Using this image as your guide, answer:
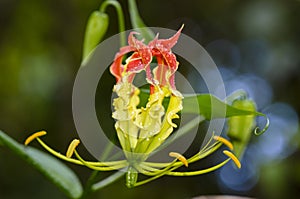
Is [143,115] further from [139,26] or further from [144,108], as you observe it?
[139,26]

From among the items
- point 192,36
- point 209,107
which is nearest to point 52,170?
point 209,107

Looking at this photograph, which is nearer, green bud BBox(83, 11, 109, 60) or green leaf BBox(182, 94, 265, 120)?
green leaf BBox(182, 94, 265, 120)

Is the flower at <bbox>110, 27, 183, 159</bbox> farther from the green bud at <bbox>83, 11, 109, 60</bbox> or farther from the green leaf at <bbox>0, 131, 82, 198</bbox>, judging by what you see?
the green bud at <bbox>83, 11, 109, 60</bbox>

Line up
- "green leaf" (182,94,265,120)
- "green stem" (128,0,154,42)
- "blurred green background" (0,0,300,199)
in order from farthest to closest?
"blurred green background" (0,0,300,199) → "green stem" (128,0,154,42) → "green leaf" (182,94,265,120)

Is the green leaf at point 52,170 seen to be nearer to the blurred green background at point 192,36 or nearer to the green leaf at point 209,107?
the green leaf at point 209,107

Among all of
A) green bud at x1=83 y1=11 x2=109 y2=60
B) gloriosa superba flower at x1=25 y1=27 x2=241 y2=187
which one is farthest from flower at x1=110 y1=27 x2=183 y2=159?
green bud at x1=83 y1=11 x2=109 y2=60

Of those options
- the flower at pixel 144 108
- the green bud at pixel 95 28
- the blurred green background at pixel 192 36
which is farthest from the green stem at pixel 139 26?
the blurred green background at pixel 192 36

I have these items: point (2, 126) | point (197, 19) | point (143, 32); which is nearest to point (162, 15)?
point (197, 19)
